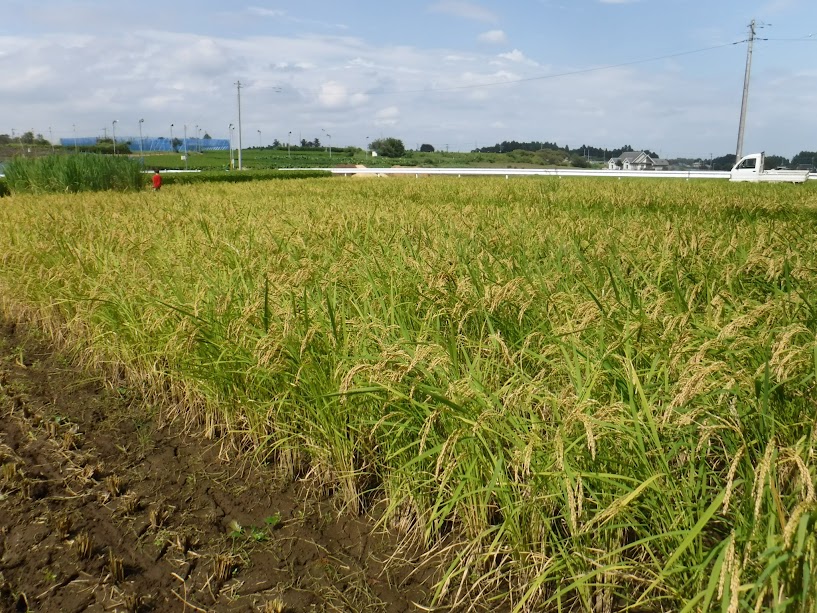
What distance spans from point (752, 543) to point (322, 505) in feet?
5.16

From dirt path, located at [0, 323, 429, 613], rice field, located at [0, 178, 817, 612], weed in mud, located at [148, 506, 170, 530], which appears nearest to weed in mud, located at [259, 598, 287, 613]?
dirt path, located at [0, 323, 429, 613]

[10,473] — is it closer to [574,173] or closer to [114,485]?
[114,485]

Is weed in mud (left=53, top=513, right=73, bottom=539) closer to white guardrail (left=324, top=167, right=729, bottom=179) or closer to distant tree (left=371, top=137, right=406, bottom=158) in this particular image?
white guardrail (left=324, top=167, right=729, bottom=179)

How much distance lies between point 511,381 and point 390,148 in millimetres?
64507

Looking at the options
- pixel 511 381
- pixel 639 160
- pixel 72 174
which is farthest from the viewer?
pixel 639 160

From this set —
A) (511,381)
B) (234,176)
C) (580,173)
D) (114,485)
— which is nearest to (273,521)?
(114,485)

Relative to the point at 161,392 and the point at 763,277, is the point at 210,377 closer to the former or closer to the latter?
the point at 161,392

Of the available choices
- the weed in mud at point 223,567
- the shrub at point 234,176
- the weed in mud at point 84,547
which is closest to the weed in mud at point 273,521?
the weed in mud at point 223,567

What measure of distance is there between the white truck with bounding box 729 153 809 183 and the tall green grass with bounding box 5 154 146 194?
19563 millimetres

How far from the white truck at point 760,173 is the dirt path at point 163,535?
21841mm

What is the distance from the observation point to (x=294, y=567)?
82.0 inches

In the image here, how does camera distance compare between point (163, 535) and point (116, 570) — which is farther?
point (163, 535)

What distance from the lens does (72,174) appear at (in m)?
13.2

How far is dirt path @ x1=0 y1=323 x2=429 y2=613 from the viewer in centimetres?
195
